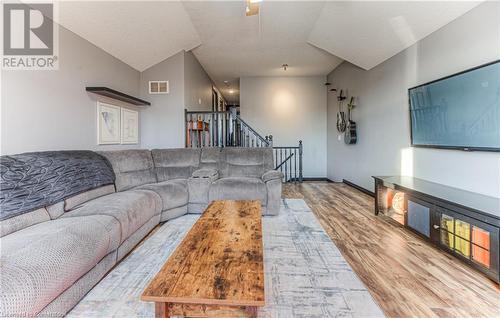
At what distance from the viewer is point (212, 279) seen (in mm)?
1156

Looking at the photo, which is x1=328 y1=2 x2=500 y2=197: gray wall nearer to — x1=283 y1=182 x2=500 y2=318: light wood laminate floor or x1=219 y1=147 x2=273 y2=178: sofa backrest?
x1=283 y1=182 x2=500 y2=318: light wood laminate floor

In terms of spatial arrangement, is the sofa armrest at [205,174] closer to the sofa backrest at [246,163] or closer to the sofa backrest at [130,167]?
the sofa backrest at [246,163]

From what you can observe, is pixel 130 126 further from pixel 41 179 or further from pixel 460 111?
pixel 460 111

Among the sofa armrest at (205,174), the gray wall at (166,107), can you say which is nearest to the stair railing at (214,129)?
the gray wall at (166,107)

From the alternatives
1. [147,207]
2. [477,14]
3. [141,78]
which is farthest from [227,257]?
[141,78]

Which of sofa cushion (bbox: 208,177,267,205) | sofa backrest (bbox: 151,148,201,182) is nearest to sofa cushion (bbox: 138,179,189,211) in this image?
sofa cushion (bbox: 208,177,267,205)

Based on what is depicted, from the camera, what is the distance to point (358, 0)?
3.04m

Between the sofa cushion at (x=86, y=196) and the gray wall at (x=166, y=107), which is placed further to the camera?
the gray wall at (x=166, y=107)

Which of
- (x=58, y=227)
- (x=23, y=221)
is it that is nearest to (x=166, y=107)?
(x=23, y=221)

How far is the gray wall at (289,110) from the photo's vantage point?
7.05 meters

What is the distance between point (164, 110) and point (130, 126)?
0.77m

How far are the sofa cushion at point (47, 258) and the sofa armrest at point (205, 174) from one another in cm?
174

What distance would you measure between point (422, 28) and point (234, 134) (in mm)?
3572

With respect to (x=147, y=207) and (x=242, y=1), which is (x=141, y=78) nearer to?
(x=242, y=1)
